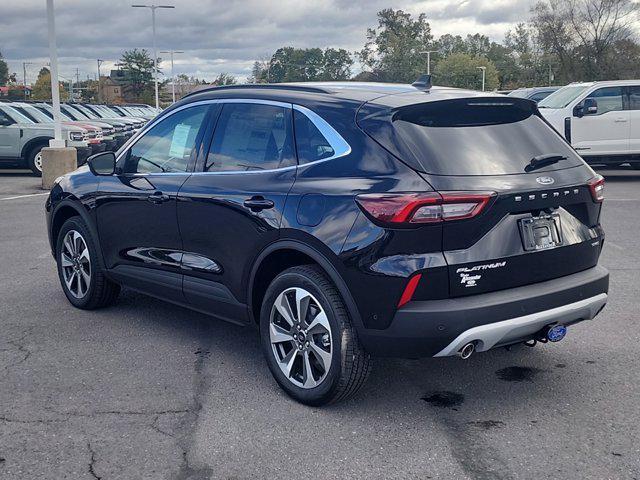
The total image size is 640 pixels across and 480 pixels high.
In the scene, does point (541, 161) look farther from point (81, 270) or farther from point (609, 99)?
point (609, 99)

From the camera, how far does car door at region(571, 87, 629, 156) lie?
15.3 m

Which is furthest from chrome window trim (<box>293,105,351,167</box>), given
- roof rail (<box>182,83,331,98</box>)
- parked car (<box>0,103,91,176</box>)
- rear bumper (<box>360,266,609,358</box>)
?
parked car (<box>0,103,91,176</box>)

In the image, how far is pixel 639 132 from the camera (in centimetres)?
1536

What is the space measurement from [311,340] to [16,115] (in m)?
16.4

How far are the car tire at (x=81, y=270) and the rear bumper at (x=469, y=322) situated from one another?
2.91 metres

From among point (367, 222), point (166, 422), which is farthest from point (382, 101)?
point (166, 422)

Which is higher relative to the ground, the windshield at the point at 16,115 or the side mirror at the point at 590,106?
the windshield at the point at 16,115

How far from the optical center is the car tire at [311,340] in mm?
3932

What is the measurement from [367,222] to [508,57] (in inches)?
3541

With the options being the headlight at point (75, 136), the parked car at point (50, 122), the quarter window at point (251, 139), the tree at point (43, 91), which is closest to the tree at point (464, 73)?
the tree at point (43, 91)

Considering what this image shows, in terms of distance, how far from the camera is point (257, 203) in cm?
435

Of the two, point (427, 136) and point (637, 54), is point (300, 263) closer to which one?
point (427, 136)

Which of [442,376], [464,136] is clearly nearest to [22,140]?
[442,376]

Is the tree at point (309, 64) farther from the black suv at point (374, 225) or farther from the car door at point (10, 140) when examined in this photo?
the black suv at point (374, 225)
